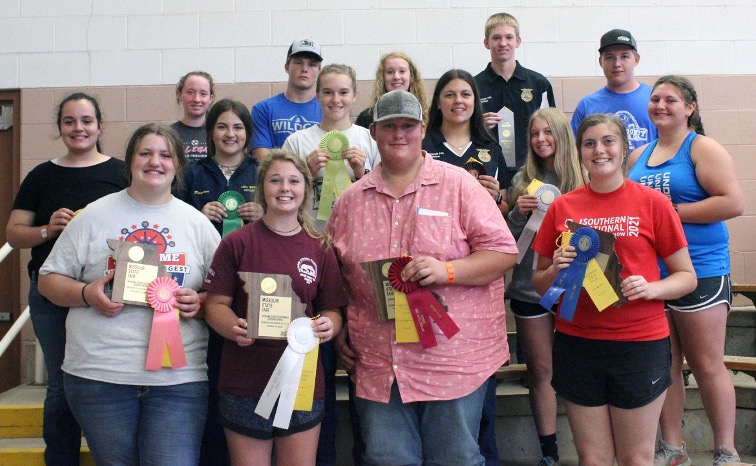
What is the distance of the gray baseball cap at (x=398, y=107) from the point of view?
224 cm

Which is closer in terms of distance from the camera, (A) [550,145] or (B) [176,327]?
(B) [176,327]

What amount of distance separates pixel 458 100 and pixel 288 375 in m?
1.55

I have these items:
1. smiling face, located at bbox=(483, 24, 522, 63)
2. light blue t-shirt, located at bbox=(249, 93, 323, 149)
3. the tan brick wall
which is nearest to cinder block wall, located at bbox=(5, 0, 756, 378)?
the tan brick wall

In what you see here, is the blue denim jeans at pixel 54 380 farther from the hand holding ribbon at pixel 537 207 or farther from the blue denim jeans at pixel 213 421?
the hand holding ribbon at pixel 537 207

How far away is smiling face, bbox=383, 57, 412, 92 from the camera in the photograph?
140 inches

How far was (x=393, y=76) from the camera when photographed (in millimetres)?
3568

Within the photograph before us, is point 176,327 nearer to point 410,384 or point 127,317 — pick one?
point 127,317

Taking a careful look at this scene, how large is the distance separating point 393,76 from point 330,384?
174 cm

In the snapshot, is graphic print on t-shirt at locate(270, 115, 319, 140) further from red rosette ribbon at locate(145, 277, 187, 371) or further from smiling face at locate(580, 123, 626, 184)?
smiling face at locate(580, 123, 626, 184)

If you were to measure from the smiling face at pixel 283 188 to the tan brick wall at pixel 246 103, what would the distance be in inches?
91.6

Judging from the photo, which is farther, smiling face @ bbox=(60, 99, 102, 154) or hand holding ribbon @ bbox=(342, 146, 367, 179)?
hand holding ribbon @ bbox=(342, 146, 367, 179)

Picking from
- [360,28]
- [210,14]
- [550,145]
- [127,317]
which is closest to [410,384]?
[127,317]

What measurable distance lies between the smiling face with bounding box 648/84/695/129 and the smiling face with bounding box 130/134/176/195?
2011 millimetres

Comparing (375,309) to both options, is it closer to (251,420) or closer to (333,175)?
(251,420)
